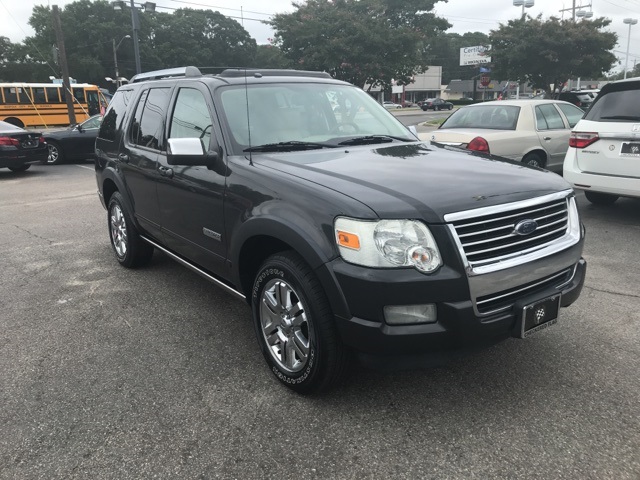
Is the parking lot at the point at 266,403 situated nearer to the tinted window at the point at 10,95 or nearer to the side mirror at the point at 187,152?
the side mirror at the point at 187,152

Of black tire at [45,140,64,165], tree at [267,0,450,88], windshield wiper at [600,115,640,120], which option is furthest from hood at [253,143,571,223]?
tree at [267,0,450,88]

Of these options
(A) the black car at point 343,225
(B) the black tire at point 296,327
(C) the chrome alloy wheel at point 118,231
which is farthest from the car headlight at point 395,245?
(C) the chrome alloy wheel at point 118,231

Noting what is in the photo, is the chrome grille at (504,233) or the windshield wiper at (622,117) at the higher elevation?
the windshield wiper at (622,117)

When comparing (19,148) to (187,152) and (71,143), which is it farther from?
(187,152)

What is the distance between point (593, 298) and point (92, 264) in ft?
16.0

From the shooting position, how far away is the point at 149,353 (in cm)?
355

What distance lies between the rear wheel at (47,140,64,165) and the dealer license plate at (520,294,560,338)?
589 inches

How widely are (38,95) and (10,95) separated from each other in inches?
63.5

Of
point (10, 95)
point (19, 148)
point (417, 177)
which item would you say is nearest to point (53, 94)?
point (10, 95)

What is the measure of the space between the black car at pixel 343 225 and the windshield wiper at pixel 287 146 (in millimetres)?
14

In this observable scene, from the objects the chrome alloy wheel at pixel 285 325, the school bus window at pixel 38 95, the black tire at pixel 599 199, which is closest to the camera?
the chrome alloy wheel at pixel 285 325

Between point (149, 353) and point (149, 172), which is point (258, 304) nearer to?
point (149, 353)

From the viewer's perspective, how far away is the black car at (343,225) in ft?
8.09

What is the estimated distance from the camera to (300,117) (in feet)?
12.5
